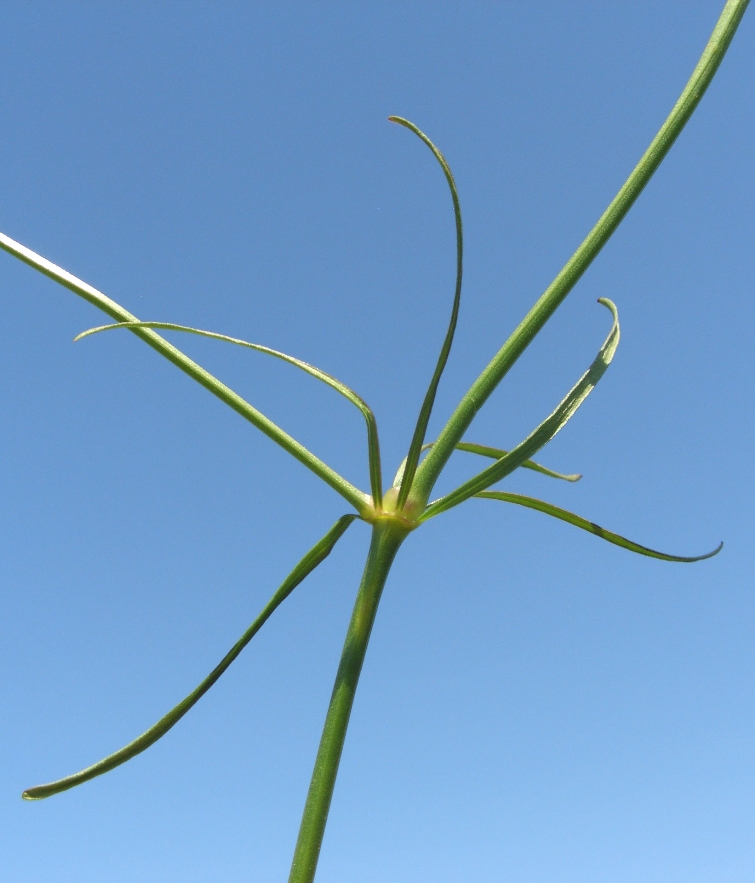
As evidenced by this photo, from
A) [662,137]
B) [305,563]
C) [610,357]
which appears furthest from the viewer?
[610,357]

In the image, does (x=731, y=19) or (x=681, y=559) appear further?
(x=681, y=559)

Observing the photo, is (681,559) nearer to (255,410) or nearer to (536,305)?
(536,305)

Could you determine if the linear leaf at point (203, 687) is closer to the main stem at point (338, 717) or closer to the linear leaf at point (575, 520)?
the main stem at point (338, 717)

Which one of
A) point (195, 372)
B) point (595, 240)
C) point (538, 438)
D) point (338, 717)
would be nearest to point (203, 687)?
point (338, 717)

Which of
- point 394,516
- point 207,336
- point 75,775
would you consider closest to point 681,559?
point 394,516

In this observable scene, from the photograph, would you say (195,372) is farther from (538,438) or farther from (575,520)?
(575,520)

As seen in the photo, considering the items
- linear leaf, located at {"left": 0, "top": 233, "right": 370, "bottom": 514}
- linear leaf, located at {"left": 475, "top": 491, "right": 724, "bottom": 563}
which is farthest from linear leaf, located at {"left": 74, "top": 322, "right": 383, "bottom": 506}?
linear leaf, located at {"left": 475, "top": 491, "right": 724, "bottom": 563}
